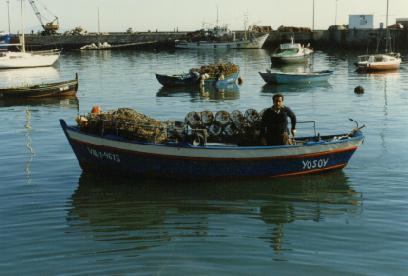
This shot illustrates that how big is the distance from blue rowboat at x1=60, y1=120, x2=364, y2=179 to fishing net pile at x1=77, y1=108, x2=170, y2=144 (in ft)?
0.63

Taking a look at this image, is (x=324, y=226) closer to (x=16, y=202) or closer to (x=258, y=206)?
(x=258, y=206)

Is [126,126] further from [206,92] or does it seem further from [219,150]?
[206,92]

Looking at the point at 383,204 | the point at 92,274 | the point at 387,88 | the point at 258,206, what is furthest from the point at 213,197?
the point at 387,88

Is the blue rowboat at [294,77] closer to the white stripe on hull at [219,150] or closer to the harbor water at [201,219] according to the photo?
the harbor water at [201,219]

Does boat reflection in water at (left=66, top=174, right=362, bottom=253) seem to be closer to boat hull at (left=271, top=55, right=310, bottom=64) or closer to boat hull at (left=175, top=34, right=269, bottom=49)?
boat hull at (left=271, top=55, right=310, bottom=64)

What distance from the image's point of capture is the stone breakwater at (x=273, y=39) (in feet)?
315

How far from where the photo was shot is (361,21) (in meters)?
101

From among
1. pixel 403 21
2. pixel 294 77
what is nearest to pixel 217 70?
pixel 294 77

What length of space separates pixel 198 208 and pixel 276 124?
311cm

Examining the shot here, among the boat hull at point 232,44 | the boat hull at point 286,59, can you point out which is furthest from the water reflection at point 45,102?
the boat hull at point 232,44

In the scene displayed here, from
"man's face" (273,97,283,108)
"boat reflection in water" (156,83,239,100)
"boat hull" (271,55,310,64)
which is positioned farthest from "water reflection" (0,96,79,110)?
"boat hull" (271,55,310,64)

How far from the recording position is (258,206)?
1392 centimetres

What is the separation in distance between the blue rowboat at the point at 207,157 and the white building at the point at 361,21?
88.8 meters

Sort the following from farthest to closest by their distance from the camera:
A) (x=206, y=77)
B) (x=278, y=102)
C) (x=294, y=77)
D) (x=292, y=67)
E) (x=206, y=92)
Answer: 1. (x=292, y=67)
2. (x=294, y=77)
3. (x=206, y=77)
4. (x=206, y=92)
5. (x=278, y=102)
